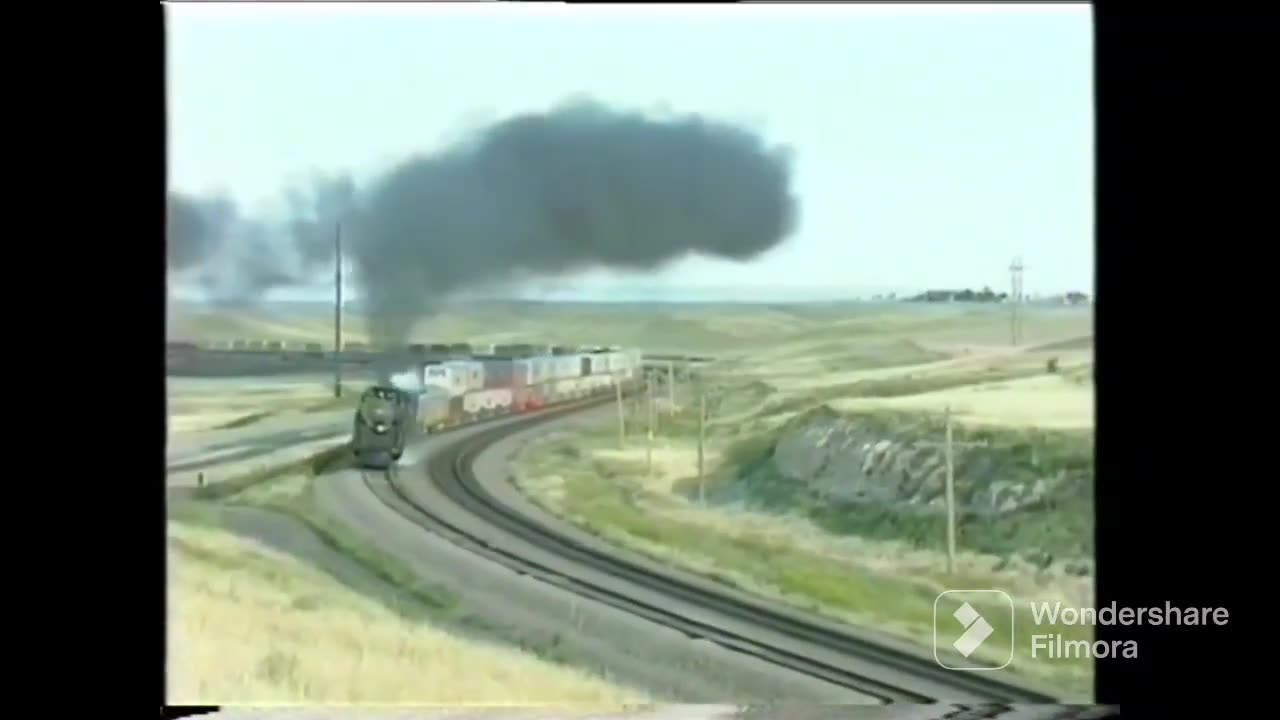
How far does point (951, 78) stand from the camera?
2.07m

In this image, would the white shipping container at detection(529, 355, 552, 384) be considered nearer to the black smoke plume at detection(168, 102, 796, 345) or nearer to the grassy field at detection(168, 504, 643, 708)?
the black smoke plume at detection(168, 102, 796, 345)

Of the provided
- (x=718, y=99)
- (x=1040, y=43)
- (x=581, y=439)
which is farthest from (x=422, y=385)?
(x=1040, y=43)

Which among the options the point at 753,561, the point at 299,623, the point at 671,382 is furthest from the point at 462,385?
the point at 753,561

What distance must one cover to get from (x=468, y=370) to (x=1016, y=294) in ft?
3.20

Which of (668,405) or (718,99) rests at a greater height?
(718,99)

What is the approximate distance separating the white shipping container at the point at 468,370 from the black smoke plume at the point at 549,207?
106mm

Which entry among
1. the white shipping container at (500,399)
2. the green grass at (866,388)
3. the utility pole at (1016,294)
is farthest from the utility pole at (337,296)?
the utility pole at (1016,294)

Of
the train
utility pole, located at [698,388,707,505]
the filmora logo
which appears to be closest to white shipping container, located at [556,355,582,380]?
the train

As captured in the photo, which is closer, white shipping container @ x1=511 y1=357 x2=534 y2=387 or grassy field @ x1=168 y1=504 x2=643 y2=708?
grassy field @ x1=168 y1=504 x2=643 y2=708

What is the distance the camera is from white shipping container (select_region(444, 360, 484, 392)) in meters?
2.13
